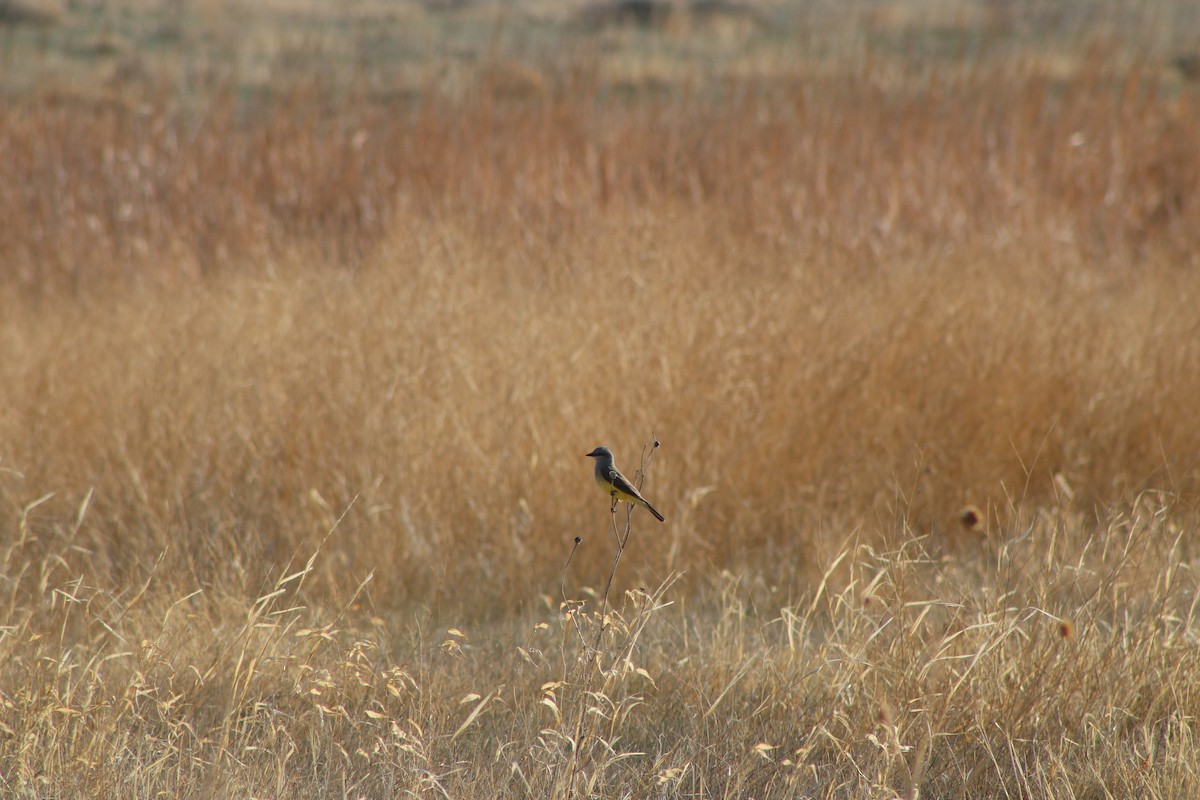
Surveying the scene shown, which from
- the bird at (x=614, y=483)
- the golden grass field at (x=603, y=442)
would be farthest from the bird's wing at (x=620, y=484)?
the golden grass field at (x=603, y=442)

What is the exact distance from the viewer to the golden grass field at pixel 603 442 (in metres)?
2.57

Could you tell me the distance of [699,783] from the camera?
8.21 feet

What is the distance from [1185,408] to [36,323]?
5.10 m

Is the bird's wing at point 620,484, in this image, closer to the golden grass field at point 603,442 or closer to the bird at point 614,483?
the bird at point 614,483

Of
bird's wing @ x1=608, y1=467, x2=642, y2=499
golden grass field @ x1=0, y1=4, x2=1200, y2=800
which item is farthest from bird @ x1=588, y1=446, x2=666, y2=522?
golden grass field @ x1=0, y1=4, x2=1200, y2=800

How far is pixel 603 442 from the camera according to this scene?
3.99 meters

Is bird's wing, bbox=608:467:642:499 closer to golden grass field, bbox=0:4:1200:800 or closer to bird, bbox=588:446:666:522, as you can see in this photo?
bird, bbox=588:446:666:522

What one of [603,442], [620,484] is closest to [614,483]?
[620,484]

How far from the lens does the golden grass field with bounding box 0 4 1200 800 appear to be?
2.57m

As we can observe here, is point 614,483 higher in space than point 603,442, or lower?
higher

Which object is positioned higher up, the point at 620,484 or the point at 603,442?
the point at 620,484

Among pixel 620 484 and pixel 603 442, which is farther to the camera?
pixel 603 442

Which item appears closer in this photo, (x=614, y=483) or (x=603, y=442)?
(x=614, y=483)

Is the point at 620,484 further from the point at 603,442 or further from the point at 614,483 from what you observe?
the point at 603,442
